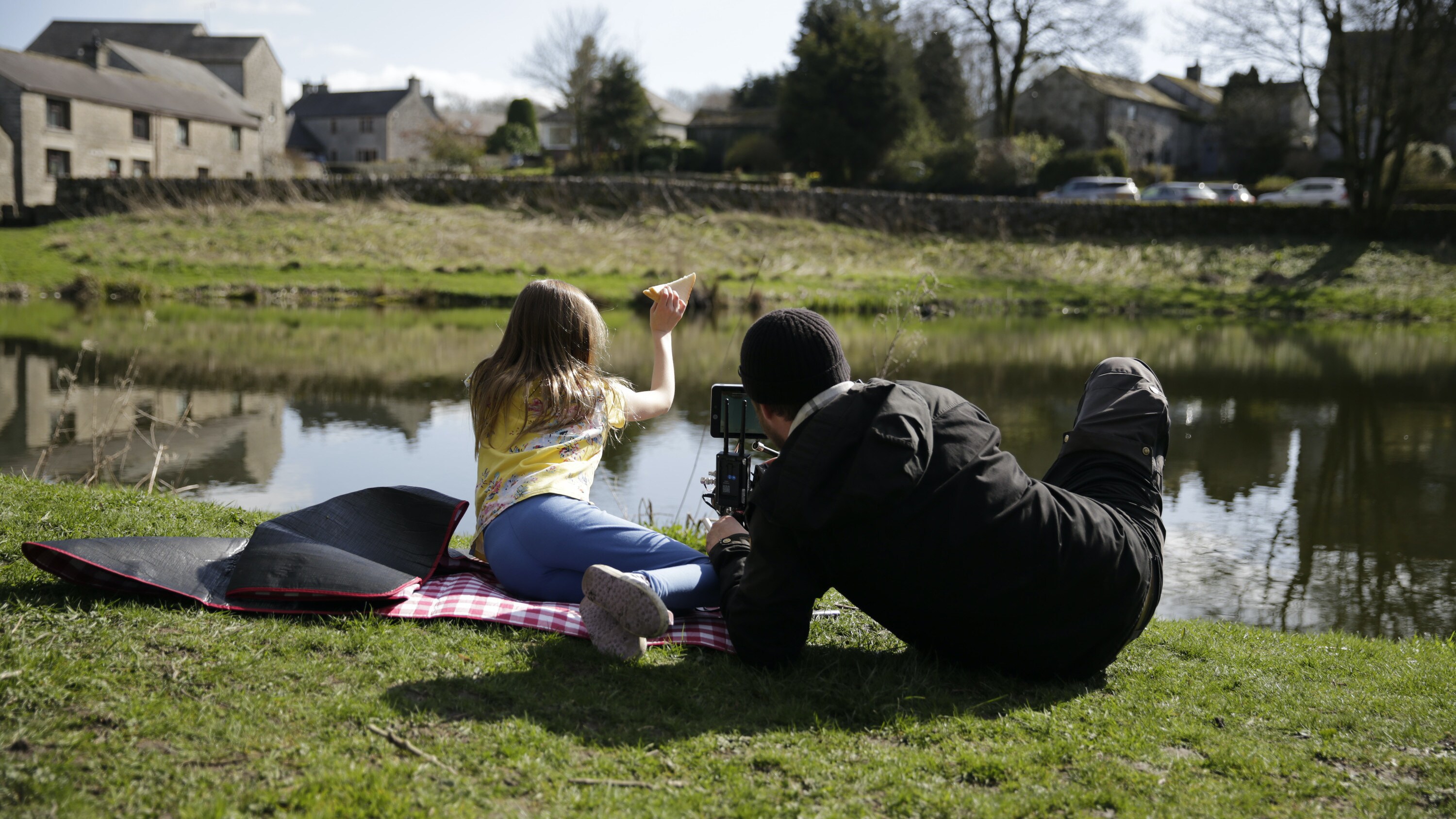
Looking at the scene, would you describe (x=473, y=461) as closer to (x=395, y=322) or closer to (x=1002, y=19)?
(x=395, y=322)

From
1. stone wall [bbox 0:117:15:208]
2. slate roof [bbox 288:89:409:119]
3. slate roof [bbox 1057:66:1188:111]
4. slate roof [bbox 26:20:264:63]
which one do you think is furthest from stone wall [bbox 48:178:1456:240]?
slate roof [bbox 288:89:409:119]

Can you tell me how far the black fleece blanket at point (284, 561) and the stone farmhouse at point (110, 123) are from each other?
94.4 feet

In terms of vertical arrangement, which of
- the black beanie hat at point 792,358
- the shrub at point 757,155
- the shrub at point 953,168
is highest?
the shrub at point 757,155

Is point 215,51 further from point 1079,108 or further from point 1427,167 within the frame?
point 1427,167

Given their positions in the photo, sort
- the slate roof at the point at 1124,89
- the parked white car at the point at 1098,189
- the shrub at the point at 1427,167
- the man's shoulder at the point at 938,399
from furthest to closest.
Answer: the slate roof at the point at 1124,89, the shrub at the point at 1427,167, the parked white car at the point at 1098,189, the man's shoulder at the point at 938,399

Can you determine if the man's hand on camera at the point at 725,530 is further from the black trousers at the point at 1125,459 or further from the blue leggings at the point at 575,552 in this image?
the black trousers at the point at 1125,459

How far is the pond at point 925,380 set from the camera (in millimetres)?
6312

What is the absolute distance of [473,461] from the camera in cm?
813

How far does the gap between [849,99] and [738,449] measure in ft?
118

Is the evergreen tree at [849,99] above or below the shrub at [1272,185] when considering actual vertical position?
above

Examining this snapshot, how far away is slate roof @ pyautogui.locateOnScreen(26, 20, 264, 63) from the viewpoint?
49125mm

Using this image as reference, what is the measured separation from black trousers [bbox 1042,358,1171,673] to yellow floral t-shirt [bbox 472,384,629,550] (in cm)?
170

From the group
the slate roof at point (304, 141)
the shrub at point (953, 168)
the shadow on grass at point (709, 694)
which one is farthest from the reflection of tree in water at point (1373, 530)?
the slate roof at point (304, 141)

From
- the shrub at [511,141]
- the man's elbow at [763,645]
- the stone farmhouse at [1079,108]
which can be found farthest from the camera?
the shrub at [511,141]
